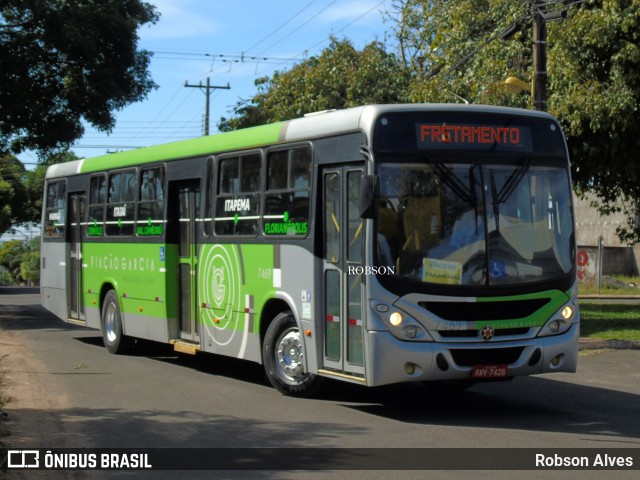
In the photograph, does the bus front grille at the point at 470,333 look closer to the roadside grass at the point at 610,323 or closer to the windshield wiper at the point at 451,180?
the windshield wiper at the point at 451,180

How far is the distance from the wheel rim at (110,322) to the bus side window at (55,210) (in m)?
2.70

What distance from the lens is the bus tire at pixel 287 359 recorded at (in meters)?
11.7

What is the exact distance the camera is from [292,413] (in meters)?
10.8

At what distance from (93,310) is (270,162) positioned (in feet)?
22.6

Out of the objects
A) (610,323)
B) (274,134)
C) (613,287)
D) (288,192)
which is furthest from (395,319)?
(613,287)

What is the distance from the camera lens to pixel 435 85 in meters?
22.6

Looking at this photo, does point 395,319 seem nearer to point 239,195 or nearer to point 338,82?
point 239,195

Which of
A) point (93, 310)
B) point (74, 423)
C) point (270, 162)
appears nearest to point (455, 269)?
point (270, 162)

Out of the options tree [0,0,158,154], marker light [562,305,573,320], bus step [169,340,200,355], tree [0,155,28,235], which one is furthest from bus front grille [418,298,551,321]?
tree [0,155,28,235]

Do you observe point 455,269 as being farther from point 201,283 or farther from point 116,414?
point 201,283

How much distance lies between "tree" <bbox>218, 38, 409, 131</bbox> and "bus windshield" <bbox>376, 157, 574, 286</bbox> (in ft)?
69.9

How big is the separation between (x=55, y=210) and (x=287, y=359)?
9632mm

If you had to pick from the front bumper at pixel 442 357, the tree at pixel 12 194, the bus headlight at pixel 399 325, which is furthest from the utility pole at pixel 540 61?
the tree at pixel 12 194

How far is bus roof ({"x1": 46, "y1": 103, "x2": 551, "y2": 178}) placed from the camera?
10680mm
